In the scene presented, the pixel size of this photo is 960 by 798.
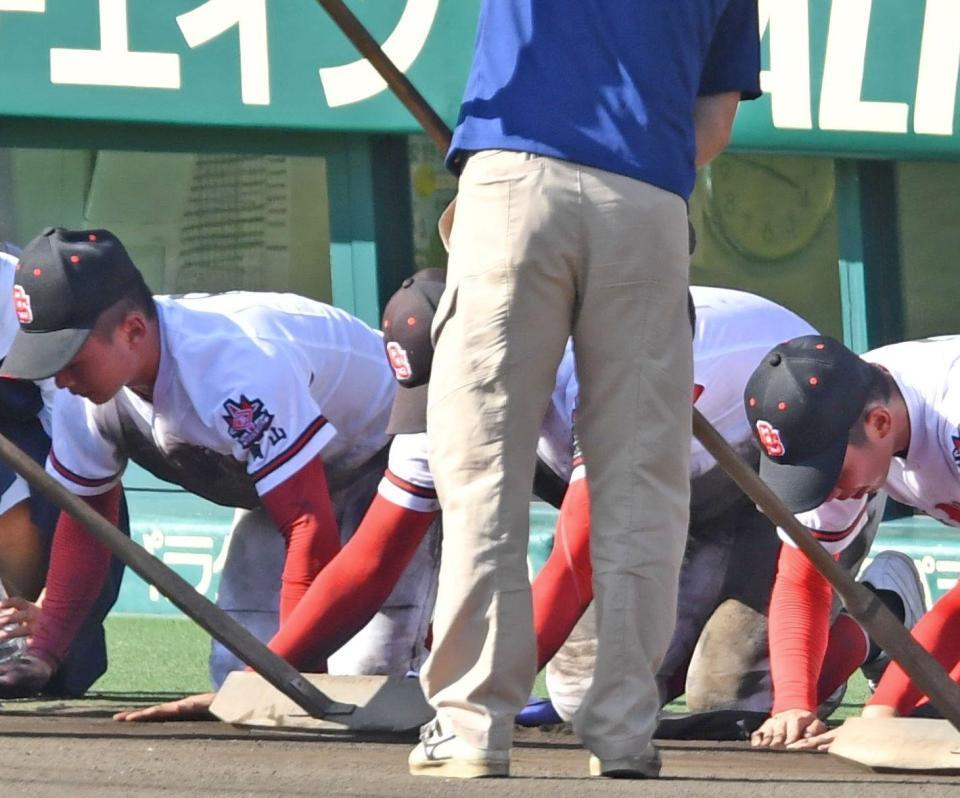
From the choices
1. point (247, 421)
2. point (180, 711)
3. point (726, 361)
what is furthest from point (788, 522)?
point (180, 711)

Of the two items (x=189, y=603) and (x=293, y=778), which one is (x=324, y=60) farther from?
(x=293, y=778)

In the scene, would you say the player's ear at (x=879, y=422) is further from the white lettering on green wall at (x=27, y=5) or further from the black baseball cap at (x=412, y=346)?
the white lettering on green wall at (x=27, y=5)

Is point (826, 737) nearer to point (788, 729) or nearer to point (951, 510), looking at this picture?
point (788, 729)

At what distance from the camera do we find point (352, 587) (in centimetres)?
397

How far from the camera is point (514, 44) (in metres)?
2.93

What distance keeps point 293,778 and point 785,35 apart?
4534 millimetres

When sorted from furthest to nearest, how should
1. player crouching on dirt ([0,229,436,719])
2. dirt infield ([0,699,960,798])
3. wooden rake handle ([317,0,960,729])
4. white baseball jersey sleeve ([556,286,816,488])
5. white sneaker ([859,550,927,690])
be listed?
white sneaker ([859,550,927,690]) < white baseball jersey sleeve ([556,286,816,488]) < player crouching on dirt ([0,229,436,719]) < wooden rake handle ([317,0,960,729]) < dirt infield ([0,699,960,798])

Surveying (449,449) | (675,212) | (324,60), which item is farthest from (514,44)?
(324,60)

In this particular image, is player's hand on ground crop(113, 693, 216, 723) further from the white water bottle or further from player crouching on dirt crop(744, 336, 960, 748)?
player crouching on dirt crop(744, 336, 960, 748)

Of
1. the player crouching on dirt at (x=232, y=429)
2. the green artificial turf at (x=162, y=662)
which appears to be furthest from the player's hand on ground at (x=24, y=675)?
the green artificial turf at (x=162, y=662)

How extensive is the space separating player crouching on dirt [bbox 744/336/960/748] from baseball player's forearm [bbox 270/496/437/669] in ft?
2.45

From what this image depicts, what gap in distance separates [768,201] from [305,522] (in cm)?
366

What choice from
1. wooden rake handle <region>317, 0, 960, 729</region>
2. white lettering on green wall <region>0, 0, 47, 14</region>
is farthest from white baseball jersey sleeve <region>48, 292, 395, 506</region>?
white lettering on green wall <region>0, 0, 47, 14</region>

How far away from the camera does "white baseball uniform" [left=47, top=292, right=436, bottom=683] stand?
13.6ft
